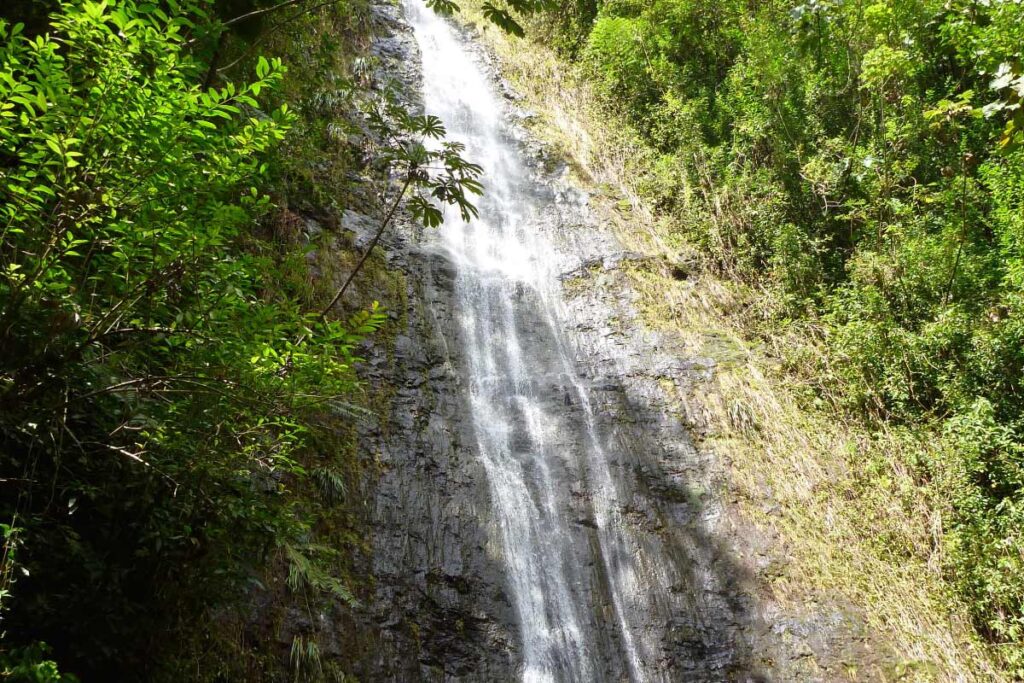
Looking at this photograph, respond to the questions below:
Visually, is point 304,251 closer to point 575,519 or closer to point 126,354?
point 126,354

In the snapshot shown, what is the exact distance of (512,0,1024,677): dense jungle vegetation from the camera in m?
7.57

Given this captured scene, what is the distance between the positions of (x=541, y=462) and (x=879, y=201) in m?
6.87

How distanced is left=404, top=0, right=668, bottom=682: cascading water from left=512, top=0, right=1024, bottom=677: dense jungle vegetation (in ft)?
10.4

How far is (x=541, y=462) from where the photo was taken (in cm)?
898

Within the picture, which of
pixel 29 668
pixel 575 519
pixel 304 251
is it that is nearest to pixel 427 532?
pixel 575 519

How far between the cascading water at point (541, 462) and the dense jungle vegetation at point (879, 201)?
3178 mm

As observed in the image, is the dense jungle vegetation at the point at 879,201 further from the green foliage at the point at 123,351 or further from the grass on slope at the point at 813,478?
the green foliage at the point at 123,351

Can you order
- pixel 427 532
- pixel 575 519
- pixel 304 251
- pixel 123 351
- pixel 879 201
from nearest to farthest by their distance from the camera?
→ pixel 123 351 < pixel 304 251 < pixel 427 532 < pixel 575 519 < pixel 879 201

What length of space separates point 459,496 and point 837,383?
571 cm

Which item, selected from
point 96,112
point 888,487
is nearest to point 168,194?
point 96,112

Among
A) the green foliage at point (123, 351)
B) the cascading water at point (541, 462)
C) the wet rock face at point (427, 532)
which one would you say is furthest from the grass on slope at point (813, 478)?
the green foliage at point (123, 351)

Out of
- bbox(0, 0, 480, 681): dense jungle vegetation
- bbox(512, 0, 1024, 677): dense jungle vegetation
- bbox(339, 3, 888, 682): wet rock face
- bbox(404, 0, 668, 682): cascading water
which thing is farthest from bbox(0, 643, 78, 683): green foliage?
bbox(512, 0, 1024, 677): dense jungle vegetation

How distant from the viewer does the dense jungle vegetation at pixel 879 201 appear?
7574mm

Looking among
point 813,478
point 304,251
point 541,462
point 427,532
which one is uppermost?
point 304,251
